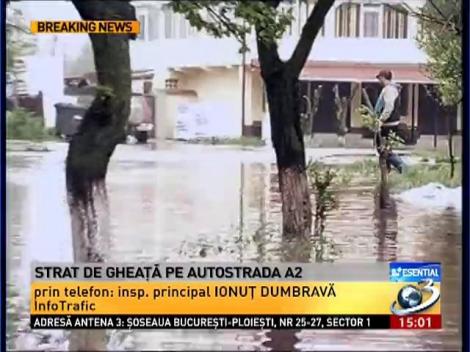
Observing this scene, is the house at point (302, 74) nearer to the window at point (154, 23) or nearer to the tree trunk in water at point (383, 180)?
the window at point (154, 23)

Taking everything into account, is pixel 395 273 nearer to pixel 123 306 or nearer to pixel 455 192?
pixel 455 192

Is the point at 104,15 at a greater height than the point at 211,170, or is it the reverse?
the point at 104,15

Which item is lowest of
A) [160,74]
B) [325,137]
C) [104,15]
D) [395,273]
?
[395,273]

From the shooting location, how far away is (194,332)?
339cm

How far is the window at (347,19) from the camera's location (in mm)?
3330

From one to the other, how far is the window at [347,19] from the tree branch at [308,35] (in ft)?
0.16

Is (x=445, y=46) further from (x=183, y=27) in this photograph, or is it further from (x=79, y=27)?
(x=79, y=27)

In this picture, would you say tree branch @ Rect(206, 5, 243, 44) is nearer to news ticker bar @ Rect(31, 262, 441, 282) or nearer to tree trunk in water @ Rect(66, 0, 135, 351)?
tree trunk in water @ Rect(66, 0, 135, 351)

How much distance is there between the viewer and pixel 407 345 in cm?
343

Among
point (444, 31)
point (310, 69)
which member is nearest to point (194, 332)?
point (310, 69)

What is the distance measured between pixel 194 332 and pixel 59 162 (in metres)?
0.86

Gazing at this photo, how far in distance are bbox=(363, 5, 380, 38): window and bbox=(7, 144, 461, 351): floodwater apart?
60 cm

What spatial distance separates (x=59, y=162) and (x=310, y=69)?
3.46 feet

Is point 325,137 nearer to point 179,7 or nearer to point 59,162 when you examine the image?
point 179,7
